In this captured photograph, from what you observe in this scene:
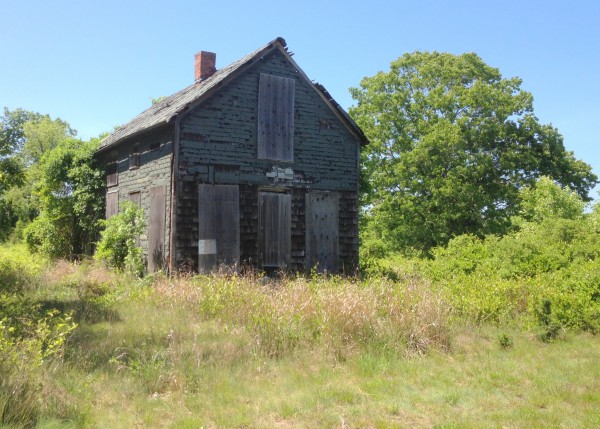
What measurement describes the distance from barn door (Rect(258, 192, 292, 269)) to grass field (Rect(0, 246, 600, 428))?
4992 mm

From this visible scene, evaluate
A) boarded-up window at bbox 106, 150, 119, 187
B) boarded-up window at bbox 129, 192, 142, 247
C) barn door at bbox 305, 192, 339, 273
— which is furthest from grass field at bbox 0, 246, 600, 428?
boarded-up window at bbox 106, 150, 119, 187

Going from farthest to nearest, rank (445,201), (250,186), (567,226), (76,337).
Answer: (445,201)
(250,186)
(567,226)
(76,337)

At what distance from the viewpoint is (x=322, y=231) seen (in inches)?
651

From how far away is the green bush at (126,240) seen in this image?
15242mm

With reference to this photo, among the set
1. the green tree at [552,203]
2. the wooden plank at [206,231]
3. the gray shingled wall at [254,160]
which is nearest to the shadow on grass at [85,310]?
the gray shingled wall at [254,160]

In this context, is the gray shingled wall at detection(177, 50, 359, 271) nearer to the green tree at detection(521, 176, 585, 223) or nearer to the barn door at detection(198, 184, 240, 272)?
the barn door at detection(198, 184, 240, 272)

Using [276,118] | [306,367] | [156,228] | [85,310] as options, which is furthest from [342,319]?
[276,118]

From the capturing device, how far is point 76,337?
800cm

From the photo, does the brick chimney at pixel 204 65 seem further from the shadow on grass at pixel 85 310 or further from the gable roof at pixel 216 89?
the shadow on grass at pixel 85 310

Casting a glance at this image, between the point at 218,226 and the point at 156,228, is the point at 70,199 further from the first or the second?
the point at 218,226

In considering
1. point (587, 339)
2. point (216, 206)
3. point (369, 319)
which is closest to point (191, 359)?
point (369, 319)

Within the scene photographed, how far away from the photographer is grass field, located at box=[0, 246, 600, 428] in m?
5.46

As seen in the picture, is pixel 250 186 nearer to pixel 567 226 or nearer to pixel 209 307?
pixel 209 307

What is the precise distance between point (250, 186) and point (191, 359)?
894cm
